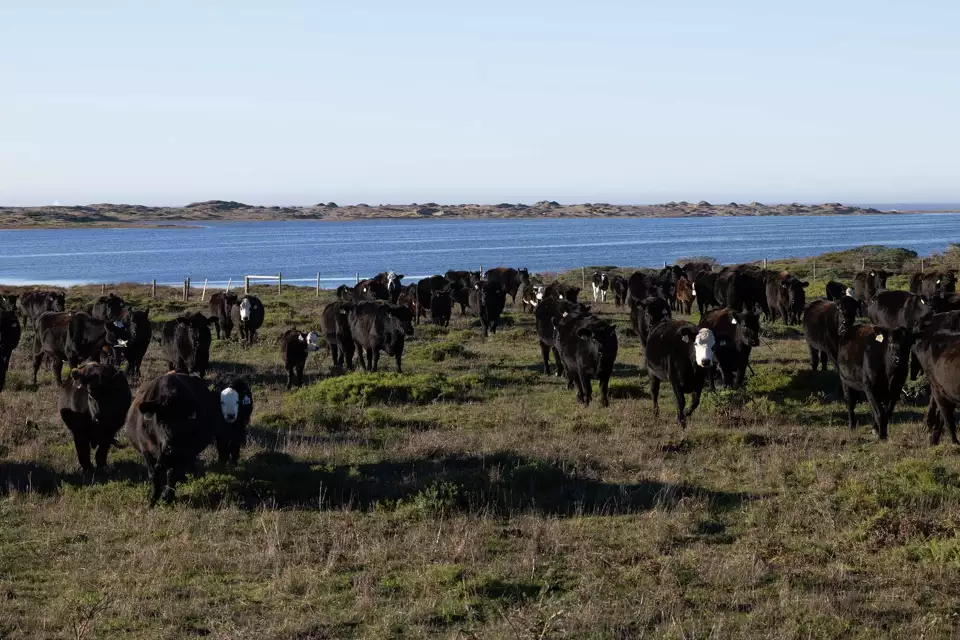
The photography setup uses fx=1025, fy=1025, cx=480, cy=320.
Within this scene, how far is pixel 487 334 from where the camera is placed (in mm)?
29484

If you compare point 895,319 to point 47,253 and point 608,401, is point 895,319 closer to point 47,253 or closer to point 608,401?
point 608,401

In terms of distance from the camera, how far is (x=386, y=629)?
24.6ft

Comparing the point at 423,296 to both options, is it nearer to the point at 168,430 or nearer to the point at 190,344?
the point at 190,344

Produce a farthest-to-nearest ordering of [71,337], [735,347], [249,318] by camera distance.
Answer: [249,318] < [71,337] < [735,347]

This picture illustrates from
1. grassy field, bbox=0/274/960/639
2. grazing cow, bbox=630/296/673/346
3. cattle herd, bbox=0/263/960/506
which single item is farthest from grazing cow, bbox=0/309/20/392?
grazing cow, bbox=630/296/673/346

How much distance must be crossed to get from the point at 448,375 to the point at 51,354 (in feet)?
26.1

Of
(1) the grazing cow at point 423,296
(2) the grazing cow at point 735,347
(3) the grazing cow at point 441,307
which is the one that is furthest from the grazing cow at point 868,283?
(2) the grazing cow at point 735,347

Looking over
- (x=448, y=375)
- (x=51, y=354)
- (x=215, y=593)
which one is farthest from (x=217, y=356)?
(x=215, y=593)

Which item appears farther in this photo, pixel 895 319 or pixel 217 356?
pixel 217 356

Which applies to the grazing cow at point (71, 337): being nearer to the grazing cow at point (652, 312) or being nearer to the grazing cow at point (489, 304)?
the grazing cow at point (652, 312)

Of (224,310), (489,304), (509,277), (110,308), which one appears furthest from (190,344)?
(509,277)

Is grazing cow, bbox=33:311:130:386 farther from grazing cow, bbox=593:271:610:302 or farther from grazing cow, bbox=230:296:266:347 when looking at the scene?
grazing cow, bbox=593:271:610:302

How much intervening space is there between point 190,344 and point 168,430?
925 cm

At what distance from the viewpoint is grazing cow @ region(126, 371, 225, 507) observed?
11297mm
